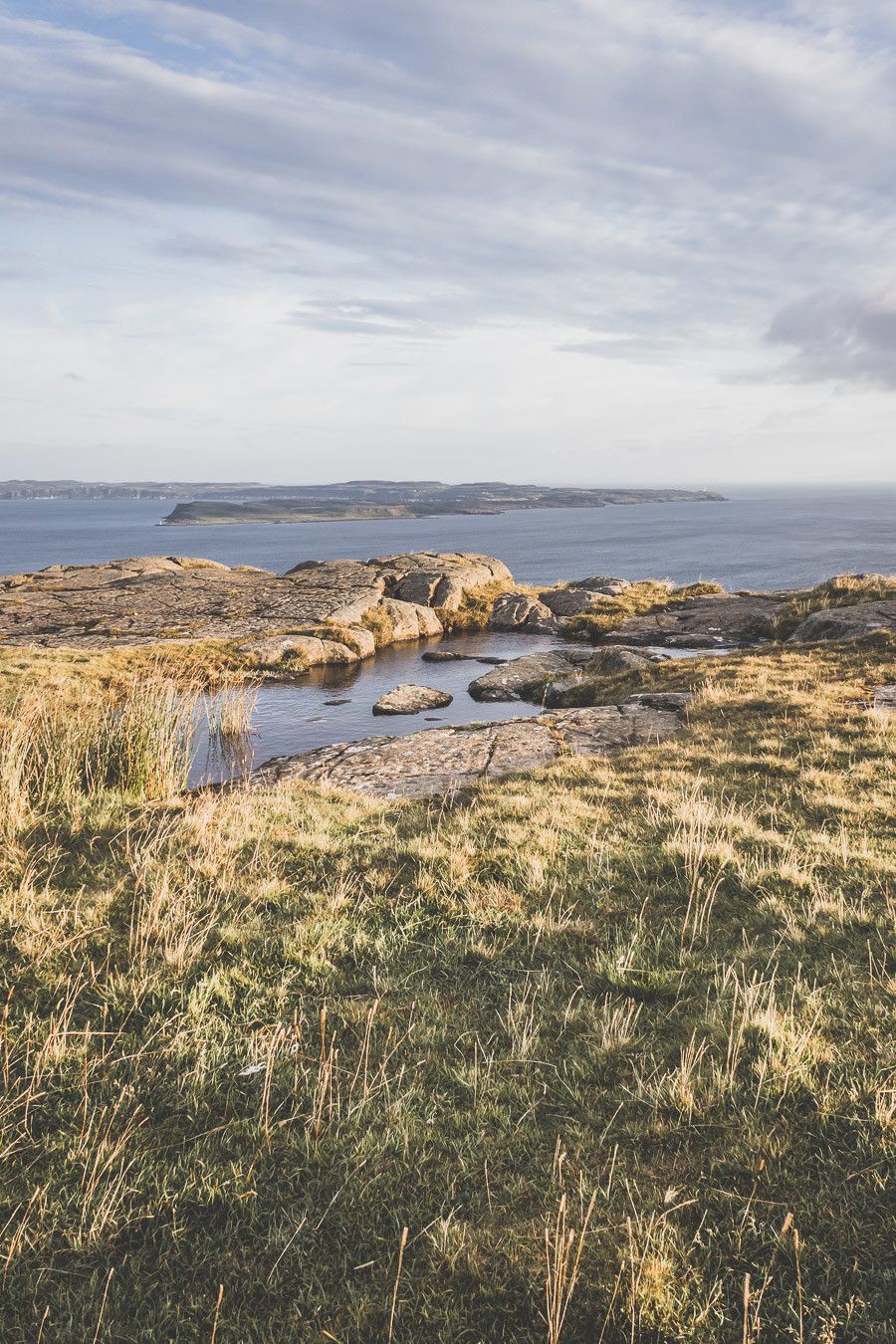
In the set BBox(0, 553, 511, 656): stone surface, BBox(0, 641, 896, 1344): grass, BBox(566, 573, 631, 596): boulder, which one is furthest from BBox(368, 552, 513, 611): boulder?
BBox(0, 641, 896, 1344): grass

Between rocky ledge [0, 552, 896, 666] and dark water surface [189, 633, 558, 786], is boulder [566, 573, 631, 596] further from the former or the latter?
dark water surface [189, 633, 558, 786]

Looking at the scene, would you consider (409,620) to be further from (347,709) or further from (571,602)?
(347,709)

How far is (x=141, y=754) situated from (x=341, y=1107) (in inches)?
388

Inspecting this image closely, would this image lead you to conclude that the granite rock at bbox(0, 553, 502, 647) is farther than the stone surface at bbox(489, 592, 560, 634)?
No

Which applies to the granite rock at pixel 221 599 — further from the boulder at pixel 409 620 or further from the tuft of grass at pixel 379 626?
the tuft of grass at pixel 379 626

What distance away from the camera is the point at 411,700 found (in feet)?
88.6

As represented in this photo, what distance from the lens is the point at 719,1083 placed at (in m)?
4.91

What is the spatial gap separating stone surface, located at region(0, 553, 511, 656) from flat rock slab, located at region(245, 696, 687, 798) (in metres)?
18.7

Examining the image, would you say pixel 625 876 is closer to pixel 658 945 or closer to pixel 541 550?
pixel 658 945

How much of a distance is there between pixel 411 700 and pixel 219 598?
78.2 ft

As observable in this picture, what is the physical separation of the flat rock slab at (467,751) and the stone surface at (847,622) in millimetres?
12073

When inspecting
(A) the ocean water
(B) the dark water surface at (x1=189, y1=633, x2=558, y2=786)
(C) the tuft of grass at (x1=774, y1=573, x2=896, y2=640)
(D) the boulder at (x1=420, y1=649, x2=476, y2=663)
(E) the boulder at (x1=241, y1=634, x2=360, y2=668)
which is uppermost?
(A) the ocean water

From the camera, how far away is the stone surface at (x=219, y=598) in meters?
38.2

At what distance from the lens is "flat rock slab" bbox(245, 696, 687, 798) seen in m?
16.3
